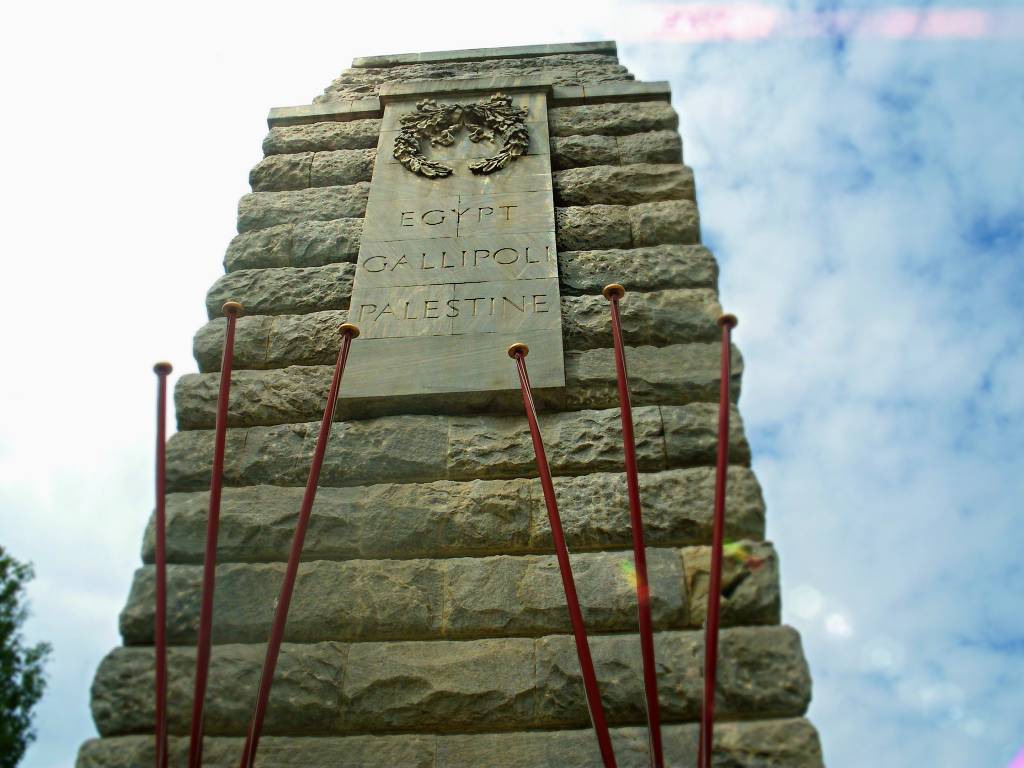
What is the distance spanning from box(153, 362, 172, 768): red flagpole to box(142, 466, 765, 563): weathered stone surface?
639mm

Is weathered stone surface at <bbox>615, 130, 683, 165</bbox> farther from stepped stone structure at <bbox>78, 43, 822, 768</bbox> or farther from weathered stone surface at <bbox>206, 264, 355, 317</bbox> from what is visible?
weathered stone surface at <bbox>206, 264, 355, 317</bbox>

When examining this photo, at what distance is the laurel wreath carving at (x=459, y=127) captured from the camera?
216 inches

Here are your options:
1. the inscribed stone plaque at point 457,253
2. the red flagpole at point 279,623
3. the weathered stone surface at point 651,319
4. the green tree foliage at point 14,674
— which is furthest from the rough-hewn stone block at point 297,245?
the green tree foliage at point 14,674

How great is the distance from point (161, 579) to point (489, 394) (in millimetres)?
1726

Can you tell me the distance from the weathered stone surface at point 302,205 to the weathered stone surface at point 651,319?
1.69 metres

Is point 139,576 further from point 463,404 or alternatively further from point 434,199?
point 434,199

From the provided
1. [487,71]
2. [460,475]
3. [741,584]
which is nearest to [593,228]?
[460,475]

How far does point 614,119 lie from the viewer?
580 cm

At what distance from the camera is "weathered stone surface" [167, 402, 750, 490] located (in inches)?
151

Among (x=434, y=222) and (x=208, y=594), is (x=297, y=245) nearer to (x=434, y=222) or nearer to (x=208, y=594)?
(x=434, y=222)

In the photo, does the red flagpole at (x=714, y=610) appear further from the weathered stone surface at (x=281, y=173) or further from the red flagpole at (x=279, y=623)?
the weathered stone surface at (x=281, y=173)

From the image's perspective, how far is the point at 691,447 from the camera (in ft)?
12.5

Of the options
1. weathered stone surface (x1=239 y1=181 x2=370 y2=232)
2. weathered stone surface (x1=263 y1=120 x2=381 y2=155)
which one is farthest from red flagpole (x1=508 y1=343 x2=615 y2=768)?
weathered stone surface (x1=263 y1=120 x2=381 y2=155)

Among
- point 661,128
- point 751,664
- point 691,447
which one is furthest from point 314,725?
point 661,128
